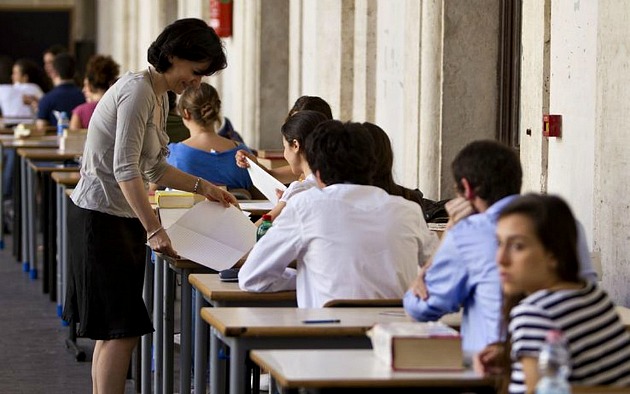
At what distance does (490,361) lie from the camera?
3.91 m

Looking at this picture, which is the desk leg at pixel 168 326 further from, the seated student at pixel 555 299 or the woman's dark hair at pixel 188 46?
the seated student at pixel 555 299

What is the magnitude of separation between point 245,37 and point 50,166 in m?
3.11

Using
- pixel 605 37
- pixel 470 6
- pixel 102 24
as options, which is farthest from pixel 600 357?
pixel 102 24

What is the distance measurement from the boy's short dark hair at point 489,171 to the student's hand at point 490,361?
69cm

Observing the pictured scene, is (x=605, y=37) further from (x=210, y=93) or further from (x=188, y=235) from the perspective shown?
(x=210, y=93)

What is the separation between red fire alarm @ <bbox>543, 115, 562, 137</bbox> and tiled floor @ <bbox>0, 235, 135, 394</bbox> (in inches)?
103

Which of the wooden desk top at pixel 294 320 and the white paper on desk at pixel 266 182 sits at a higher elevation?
the white paper on desk at pixel 266 182

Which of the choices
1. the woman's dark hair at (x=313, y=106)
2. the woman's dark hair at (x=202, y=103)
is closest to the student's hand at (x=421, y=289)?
the woman's dark hair at (x=313, y=106)

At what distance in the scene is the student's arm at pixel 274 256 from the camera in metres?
5.23

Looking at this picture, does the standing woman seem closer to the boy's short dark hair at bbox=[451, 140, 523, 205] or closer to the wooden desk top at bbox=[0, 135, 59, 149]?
the boy's short dark hair at bbox=[451, 140, 523, 205]

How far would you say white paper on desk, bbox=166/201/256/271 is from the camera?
610 cm

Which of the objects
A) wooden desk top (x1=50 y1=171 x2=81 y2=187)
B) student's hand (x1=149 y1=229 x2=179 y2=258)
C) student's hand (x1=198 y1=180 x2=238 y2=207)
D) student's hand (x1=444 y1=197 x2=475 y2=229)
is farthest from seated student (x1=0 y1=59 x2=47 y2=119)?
student's hand (x1=444 y1=197 x2=475 y2=229)

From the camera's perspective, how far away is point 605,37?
6.00 metres

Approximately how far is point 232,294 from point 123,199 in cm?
95
